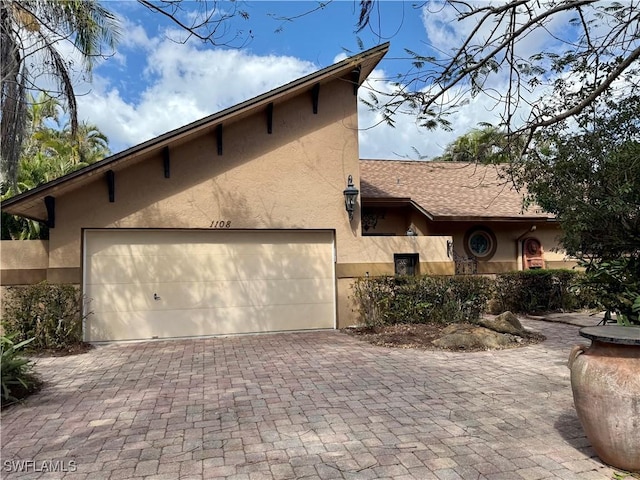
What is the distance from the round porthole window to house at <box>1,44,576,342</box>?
2.37 m

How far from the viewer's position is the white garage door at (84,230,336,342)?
919 centimetres

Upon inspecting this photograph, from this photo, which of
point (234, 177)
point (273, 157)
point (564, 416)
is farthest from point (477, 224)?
point (564, 416)

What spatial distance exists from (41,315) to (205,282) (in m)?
3.15

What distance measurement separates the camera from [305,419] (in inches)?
179

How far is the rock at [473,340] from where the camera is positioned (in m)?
7.91

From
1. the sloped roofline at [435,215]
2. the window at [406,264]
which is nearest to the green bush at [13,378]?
the window at [406,264]

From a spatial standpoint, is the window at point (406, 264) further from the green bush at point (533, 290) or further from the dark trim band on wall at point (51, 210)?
the dark trim band on wall at point (51, 210)

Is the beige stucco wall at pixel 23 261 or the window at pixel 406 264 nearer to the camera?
the beige stucco wall at pixel 23 261

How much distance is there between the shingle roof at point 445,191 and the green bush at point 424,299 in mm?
2694

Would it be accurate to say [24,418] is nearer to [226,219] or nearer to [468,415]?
[468,415]

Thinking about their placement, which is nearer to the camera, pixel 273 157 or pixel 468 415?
pixel 468 415

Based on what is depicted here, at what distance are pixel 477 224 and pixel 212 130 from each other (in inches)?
331

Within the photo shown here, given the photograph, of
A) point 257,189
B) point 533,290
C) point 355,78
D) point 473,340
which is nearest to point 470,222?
point 533,290

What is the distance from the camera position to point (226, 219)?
32.0 ft
